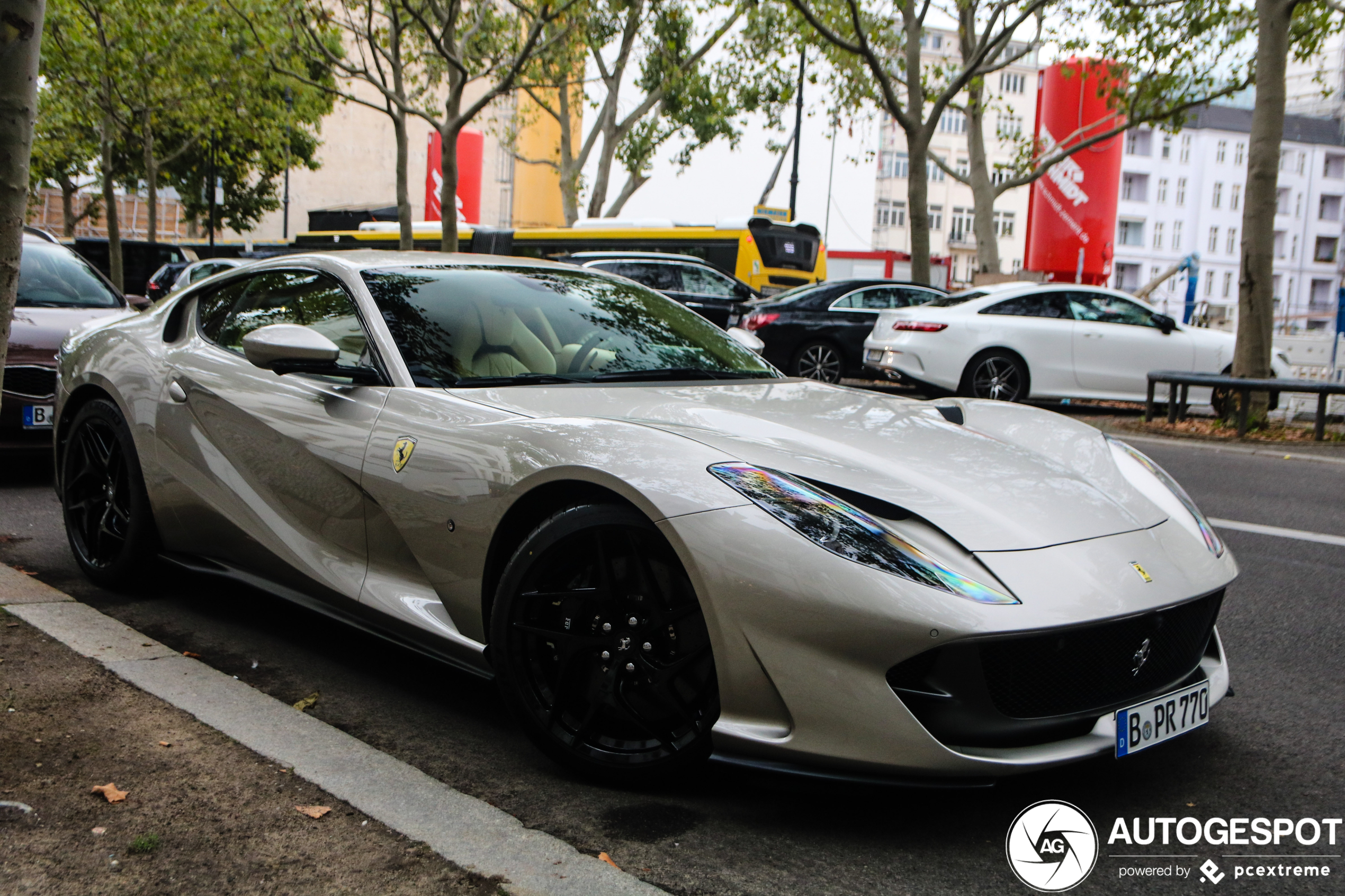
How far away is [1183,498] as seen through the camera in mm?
3385

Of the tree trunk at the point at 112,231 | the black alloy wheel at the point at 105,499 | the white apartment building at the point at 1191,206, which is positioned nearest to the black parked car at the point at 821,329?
the black alloy wheel at the point at 105,499

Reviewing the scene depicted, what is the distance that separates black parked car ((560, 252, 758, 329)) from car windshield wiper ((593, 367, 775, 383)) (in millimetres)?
14683

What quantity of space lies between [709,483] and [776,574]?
29 centimetres

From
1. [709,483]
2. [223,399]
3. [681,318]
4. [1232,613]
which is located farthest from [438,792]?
[1232,613]

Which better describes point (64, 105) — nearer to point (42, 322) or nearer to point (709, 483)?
point (42, 322)

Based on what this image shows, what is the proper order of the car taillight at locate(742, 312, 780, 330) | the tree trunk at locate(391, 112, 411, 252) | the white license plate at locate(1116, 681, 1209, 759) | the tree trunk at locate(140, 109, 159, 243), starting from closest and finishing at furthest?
the white license plate at locate(1116, 681, 1209, 759) → the car taillight at locate(742, 312, 780, 330) → the tree trunk at locate(391, 112, 411, 252) → the tree trunk at locate(140, 109, 159, 243)

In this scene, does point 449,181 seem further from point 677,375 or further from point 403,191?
point 677,375

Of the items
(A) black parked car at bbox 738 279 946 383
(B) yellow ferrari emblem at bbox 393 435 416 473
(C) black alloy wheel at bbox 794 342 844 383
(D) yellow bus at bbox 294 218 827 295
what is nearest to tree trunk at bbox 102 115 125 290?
(D) yellow bus at bbox 294 218 827 295

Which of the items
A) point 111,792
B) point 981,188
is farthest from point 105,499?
point 981,188

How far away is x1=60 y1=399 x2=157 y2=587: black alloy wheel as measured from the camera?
14.3ft

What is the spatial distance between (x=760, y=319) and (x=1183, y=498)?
13145mm

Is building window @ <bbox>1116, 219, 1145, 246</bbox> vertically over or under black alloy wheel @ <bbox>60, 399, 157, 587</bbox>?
over

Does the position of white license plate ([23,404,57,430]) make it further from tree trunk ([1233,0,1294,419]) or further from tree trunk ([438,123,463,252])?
tree trunk ([438,123,463,252])

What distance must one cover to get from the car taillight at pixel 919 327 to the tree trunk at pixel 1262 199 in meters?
3.09
